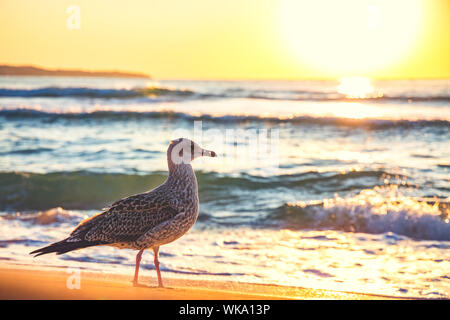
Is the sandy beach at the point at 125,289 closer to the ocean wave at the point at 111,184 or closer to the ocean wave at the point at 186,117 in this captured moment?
the ocean wave at the point at 111,184

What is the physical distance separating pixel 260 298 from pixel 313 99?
2536cm

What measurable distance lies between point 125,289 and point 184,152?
1.13 metres

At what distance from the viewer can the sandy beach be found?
418cm

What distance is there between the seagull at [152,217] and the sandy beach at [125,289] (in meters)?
0.37

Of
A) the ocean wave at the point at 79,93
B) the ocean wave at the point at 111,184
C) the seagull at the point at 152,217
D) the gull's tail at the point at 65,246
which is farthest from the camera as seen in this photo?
the ocean wave at the point at 79,93

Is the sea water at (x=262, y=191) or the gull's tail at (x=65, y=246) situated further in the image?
the sea water at (x=262, y=191)

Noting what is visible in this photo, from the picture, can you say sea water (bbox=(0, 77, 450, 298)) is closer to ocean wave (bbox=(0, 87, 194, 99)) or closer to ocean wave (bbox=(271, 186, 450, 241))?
ocean wave (bbox=(271, 186, 450, 241))

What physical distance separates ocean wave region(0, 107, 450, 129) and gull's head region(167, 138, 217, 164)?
13236 millimetres

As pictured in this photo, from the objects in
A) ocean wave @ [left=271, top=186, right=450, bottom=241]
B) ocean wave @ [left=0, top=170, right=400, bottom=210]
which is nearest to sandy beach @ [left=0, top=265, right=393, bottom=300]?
ocean wave @ [left=271, top=186, right=450, bottom=241]

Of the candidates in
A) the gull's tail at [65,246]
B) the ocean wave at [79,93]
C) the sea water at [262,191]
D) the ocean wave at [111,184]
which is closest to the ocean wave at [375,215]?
the sea water at [262,191]

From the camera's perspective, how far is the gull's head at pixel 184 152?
428cm

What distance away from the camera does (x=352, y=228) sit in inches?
299

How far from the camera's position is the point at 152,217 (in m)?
4.15
